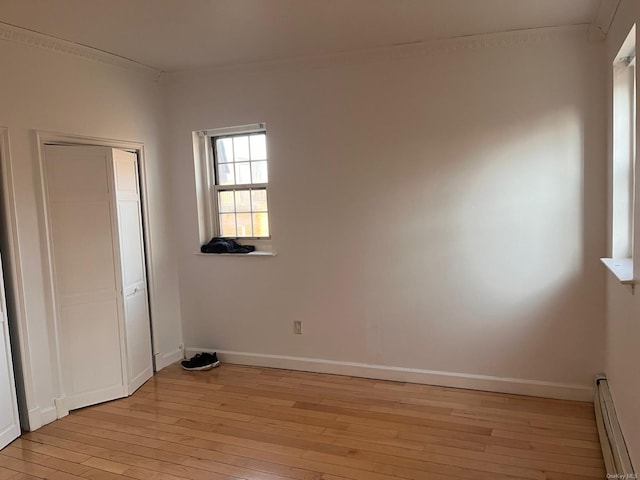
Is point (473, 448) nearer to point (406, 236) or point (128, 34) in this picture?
point (406, 236)

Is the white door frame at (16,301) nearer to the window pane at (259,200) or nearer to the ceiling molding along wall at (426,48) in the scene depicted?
the ceiling molding along wall at (426,48)

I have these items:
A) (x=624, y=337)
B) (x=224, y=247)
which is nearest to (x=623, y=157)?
(x=624, y=337)

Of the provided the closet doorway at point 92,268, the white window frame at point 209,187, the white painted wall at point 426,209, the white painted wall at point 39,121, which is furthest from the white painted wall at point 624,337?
the white painted wall at point 39,121

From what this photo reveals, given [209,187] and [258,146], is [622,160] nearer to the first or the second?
[258,146]

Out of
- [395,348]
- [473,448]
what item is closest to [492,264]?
[395,348]

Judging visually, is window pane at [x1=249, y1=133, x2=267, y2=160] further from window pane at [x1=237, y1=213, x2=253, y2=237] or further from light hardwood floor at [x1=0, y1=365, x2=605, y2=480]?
light hardwood floor at [x1=0, y1=365, x2=605, y2=480]

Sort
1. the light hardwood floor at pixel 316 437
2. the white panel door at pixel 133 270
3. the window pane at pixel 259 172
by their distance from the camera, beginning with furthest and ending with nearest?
the window pane at pixel 259 172, the white panel door at pixel 133 270, the light hardwood floor at pixel 316 437

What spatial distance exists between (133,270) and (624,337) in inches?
133

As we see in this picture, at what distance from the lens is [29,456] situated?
2.92 metres

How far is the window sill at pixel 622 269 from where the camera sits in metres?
2.24

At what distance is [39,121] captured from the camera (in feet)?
10.6

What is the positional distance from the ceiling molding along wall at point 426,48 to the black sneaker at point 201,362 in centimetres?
251

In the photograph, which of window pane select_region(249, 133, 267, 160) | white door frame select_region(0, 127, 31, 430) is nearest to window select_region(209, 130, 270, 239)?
window pane select_region(249, 133, 267, 160)

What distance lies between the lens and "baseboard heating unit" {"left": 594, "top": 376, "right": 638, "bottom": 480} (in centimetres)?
231
